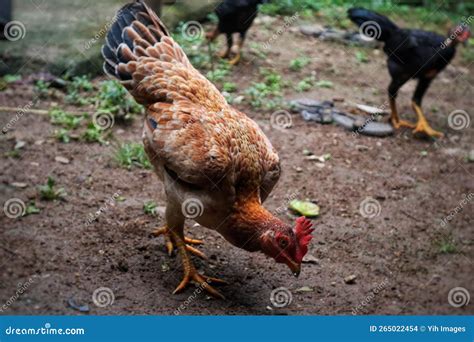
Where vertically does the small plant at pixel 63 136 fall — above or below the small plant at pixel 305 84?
above

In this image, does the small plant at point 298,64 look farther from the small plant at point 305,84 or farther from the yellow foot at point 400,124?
the yellow foot at point 400,124

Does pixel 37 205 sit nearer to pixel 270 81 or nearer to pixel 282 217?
pixel 282 217

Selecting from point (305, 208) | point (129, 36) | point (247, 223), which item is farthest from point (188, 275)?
point (129, 36)

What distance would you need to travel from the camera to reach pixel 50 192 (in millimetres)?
4180

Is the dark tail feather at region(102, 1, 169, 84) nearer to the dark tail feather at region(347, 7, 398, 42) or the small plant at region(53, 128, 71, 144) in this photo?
the small plant at region(53, 128, 71, 144)

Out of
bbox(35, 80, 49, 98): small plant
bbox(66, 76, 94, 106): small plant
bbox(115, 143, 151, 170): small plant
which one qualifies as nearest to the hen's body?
bbox(115, 143, 151, 170): small plant

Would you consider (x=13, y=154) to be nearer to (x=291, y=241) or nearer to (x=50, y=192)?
(x=50, y=192)

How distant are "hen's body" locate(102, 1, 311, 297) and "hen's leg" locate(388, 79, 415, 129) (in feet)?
8.57

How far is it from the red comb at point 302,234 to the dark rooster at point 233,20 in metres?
3.56

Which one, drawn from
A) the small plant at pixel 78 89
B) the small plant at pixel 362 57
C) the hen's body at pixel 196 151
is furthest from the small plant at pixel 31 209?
the small plant at pixel 362 57

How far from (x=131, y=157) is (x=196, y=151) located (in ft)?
5.16

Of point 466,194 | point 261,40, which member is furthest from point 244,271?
point 261,40

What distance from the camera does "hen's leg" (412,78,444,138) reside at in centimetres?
575

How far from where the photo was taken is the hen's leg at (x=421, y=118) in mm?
5754
